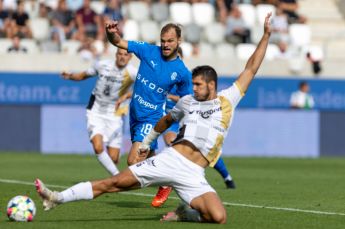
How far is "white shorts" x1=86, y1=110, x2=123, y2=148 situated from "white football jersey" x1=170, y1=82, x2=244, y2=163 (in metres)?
6.18

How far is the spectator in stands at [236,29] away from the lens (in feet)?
102

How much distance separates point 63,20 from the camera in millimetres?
29859

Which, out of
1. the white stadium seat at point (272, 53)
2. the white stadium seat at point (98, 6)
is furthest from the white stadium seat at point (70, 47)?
the white stadium seat at point (272, 53)

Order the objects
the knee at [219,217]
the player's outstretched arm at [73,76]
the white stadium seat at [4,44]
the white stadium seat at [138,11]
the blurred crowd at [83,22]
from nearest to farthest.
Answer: the knee at [219,217] → the player's outstretched arm at [73,76] → the white stadium seat at [4,44] → the blurred crowd at [83,22] → the white stadium seat at [138,11]

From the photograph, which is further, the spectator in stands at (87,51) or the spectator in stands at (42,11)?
the spectator in stands at (42,11)

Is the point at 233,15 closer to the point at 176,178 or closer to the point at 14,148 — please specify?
the point at 14,148

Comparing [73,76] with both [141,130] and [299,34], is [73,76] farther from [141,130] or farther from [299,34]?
[299,34]

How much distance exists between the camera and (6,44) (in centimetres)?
2869

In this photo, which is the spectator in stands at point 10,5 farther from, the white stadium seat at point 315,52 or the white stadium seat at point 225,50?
the white stadium seat at point 315,52

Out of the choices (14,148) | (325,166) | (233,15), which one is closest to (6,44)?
(14,148)

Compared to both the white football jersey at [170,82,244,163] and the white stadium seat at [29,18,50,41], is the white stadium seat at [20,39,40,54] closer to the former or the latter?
the white stadium seat at [29,18,50,41]

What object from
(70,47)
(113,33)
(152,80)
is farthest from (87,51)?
(113,33)

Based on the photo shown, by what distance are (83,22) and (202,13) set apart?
3.79 m

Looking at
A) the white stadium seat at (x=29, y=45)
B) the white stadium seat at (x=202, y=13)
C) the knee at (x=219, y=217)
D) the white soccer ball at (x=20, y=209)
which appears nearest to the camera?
the white soccer ball at (x=20, y=209)
